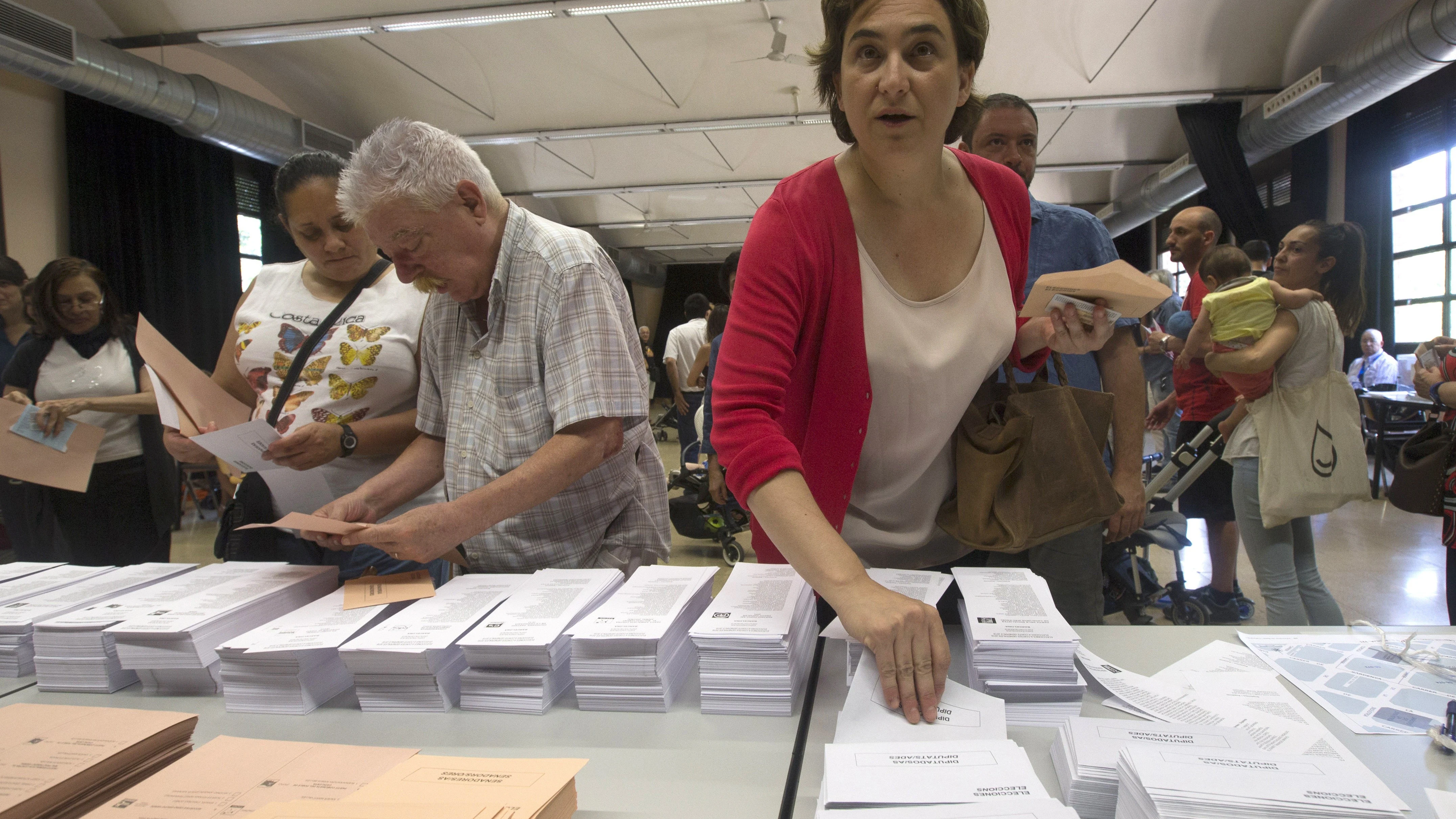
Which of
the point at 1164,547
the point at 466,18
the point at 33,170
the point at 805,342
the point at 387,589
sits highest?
the point at 466,18

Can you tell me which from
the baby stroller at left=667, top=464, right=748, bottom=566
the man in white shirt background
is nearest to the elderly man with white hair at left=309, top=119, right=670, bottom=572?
the baby stroller at left=667, top=464, right=748, bottom=566

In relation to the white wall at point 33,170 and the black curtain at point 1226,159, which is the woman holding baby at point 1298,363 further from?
the white wall at point 33,170

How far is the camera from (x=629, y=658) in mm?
986

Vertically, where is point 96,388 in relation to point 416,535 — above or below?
above

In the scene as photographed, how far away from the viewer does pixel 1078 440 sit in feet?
3.92

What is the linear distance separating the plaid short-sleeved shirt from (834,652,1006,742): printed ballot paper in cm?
66

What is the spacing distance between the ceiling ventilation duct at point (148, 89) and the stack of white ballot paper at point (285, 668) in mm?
5456

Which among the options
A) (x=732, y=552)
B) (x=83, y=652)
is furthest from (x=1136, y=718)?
(x=732, y=552)

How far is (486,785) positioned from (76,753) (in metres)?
0.46

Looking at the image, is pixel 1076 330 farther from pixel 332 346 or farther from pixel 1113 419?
pixel 332 346

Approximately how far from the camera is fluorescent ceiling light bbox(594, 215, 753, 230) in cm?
1402

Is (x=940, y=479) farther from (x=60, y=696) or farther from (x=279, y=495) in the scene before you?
(x=60, y=696)

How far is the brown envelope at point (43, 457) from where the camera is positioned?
6.36 ft

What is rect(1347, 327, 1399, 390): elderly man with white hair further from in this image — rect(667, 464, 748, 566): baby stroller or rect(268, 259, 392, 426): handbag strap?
rect(268, 259, 392, 426): handbag strap
